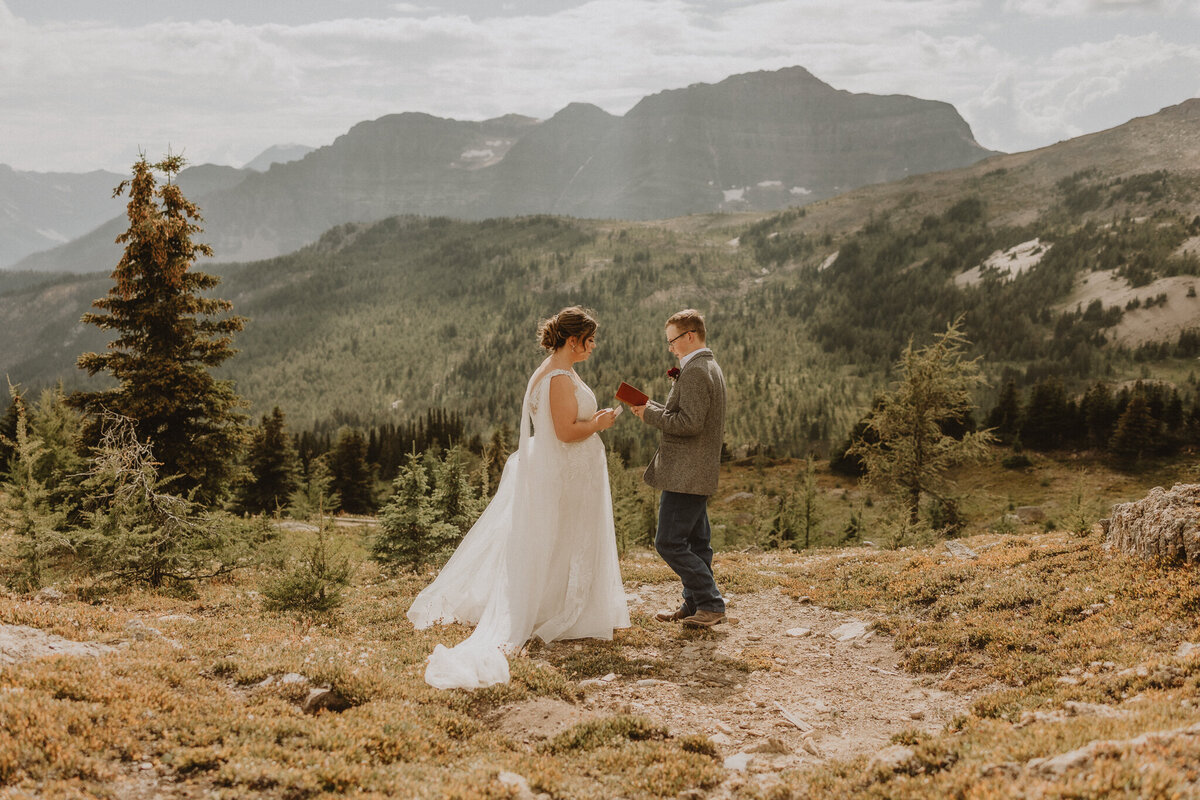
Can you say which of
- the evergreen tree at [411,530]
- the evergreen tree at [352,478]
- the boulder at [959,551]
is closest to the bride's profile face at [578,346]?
the evergreen tree at [411,530]

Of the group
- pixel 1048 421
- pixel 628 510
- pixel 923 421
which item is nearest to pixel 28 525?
pixel 628 510

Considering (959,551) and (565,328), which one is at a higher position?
(565,328)

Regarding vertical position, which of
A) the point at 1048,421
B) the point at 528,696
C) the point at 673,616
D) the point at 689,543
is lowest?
the point at 1048,421

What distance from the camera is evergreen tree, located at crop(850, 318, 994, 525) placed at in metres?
29.9

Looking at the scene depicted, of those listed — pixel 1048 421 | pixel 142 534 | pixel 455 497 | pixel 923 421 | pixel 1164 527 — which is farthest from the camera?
pixel 1048 421

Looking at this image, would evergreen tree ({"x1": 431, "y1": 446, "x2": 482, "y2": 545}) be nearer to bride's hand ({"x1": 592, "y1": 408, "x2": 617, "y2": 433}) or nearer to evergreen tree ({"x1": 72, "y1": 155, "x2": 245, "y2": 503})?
evergreen tree ({"x1": 72, "y1": 155, "x2": 245, "y2": 503})

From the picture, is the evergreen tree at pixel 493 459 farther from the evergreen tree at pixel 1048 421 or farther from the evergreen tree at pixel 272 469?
the evergreen tree at pixel 1048 421

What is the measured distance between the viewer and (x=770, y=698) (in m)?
7.82

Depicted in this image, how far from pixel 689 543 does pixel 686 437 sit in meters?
1.81

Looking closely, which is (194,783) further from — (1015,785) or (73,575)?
(73,575)

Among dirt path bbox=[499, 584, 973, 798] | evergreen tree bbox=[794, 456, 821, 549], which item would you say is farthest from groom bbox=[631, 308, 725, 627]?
evergreen tree bbox=[794, 456, 821, 549]

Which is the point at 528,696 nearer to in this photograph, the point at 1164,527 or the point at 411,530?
the point at 1164,527

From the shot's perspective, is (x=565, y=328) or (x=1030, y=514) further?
(x=1030, y=514)

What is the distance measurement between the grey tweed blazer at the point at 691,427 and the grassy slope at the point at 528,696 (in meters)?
2.38
